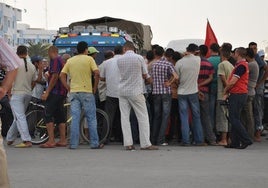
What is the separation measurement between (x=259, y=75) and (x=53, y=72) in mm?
4405

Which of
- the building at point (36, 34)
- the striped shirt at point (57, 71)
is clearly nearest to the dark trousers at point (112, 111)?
the striped shirt at point (57, 71)

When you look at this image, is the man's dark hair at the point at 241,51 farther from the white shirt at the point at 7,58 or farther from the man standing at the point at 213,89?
the white shirt at the point at 7,58

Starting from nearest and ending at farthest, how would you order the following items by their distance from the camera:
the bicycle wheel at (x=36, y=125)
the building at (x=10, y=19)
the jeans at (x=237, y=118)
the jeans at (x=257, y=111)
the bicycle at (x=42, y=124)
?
1. the jeans at (x=237, y=118)
2. the bicycle at (x=42, y=124)
3. the bicycle wheel at (x=36, y=125)
4. the jeans at (x=257, y=111)
5. the building at (x=10, y=19)

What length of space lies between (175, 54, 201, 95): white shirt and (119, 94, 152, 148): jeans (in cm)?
104

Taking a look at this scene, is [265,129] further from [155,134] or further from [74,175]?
[74,175]

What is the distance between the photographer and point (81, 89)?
11133 mm

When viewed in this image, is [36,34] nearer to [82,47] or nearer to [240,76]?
[82,47]

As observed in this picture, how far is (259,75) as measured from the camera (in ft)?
42.2

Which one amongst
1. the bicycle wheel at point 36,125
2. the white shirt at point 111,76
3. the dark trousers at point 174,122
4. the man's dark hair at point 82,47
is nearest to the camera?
the man's dark hair at point 82,47

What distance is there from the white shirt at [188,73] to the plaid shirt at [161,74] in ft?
0.63

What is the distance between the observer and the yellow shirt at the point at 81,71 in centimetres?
1112

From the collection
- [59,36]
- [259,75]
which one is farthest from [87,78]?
[59,36]

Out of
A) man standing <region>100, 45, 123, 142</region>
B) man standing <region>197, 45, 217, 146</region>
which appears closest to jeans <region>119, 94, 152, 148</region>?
man standing <region>100, 45, 123, 142</region>

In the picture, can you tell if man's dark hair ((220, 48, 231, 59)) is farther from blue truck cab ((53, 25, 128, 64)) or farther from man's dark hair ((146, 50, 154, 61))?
blue truck cab ((53, 25, 128, 64))
